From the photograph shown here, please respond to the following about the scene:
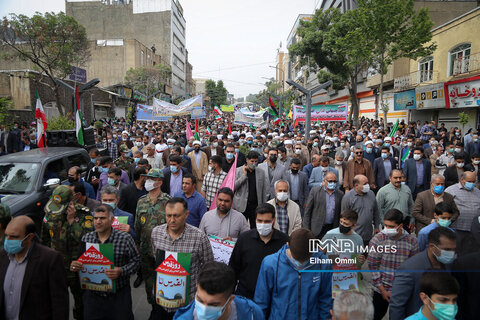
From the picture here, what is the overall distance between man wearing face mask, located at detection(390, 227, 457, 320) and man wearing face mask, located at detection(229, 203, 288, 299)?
1.08 m

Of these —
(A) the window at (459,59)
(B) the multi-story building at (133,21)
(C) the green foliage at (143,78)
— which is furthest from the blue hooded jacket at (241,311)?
(B) the multi-story building at (133,21)

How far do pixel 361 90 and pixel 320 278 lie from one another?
37510 mm

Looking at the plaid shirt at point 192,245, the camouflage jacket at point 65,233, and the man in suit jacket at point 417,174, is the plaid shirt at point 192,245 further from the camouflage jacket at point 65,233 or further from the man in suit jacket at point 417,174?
the man in suit jacket at point 417,174

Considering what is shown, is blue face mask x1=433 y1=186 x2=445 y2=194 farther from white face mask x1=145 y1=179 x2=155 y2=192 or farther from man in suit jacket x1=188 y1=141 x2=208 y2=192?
man in suit jacket x1=188 y1=141 x2=208 y2=192

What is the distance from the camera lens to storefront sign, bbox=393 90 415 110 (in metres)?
24.6

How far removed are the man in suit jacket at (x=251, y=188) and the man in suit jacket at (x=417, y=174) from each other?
12.0 ft

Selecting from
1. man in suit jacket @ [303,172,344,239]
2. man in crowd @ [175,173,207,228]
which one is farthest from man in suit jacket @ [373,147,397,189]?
man in crowd @ [175,173,207,228]

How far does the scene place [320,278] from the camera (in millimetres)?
2721

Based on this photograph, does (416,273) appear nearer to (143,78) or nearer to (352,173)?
(352,173)

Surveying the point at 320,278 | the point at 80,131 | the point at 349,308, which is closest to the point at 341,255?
the point at 320,278

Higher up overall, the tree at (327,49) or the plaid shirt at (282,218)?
the tree at (327,49)

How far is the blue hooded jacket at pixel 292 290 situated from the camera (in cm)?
267

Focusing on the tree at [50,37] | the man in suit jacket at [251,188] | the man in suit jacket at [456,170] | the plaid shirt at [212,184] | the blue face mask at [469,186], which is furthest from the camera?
the tree at [50,37]

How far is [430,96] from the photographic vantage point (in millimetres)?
21875
